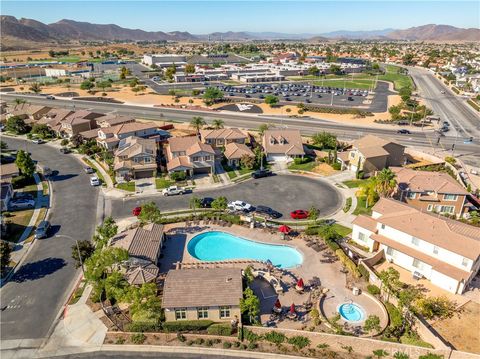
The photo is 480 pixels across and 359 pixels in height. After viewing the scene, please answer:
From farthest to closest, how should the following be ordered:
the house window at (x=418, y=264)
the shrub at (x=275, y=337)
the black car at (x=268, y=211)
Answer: the black car at (x=268, y=211) → the house window at (x=418, y=264) → the shrub at (x=275, y=337)

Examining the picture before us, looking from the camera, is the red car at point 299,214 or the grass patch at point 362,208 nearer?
the red car at point 299,214

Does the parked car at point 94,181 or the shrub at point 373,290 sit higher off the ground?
the parked car at point 94,181

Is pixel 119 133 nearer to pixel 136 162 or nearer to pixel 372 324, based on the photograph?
pixel 136 162

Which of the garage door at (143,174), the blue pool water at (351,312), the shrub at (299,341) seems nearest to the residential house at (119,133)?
the garage door at (143,174)

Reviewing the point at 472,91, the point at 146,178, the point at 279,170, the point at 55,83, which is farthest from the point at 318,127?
the point at 55,83

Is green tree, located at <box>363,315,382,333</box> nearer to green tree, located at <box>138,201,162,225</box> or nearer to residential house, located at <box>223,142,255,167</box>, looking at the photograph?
green tree, located at <box>138,201,162,225</box>

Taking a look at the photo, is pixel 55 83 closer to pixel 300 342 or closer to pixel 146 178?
pixel 146 178

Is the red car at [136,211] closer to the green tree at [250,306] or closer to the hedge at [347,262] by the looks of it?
the green tree at [250,306]
